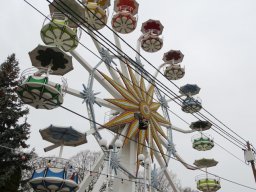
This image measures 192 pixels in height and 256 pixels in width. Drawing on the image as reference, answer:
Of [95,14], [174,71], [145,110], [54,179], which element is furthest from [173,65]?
[54,179]

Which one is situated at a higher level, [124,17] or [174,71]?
[124,17]

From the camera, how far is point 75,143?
13.4 metres

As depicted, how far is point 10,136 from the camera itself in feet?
65.7

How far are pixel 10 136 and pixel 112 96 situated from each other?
7818mm

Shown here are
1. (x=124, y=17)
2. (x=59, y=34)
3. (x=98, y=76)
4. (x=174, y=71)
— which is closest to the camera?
(x=59, y=34)

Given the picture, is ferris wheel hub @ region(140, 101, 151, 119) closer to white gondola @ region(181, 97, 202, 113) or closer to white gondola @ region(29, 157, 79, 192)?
white gondola @ region(181, 97, 202, 113)

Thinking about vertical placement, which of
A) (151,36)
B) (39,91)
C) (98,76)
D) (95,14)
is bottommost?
(39,91)

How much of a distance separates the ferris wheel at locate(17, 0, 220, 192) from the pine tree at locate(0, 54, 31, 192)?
2.37m

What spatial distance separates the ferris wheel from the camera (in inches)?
433

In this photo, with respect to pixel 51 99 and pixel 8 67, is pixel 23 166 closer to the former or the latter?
pixel 8 67

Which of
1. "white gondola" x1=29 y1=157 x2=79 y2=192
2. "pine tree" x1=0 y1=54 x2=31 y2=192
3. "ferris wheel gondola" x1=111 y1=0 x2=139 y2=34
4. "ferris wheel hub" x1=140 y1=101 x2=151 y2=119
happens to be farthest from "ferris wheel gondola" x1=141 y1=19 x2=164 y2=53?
"white gondola" x1=29 y1=157 x2=79 y2=192

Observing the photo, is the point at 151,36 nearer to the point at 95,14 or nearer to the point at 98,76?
the point at 98,76

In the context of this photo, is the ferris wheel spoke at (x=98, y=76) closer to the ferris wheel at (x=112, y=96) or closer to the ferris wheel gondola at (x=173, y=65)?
the ferris wheel at (x=112, y=96)

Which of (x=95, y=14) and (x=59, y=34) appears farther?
(x=95, y=14)
